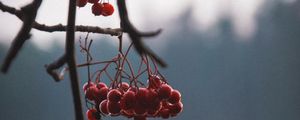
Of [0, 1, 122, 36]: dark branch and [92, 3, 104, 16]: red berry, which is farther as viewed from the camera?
[92, 3, 104, 16]: red berry

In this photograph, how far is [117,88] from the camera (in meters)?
0.80

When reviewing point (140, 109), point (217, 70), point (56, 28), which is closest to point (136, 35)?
point (56, 28)

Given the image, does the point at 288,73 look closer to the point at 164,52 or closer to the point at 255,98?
the point at 255,98

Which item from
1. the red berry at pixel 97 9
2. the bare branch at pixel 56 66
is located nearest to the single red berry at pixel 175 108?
the red berry at pixel 97 9

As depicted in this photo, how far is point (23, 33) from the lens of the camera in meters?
0.35

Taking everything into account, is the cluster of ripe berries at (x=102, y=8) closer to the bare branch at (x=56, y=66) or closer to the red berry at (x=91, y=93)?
the red berry at (x=91, y=93)

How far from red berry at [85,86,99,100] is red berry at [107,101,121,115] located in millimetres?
44

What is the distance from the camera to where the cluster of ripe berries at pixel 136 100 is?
0.71 m

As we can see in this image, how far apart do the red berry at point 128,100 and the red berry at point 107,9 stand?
231mm

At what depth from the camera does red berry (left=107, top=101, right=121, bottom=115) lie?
0.71m

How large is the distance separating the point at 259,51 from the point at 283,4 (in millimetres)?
2539

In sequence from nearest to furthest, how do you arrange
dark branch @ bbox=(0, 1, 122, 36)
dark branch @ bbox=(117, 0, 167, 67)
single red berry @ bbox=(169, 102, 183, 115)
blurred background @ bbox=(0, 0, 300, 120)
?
dark branch @ bbox=(117, 0, 167, 67), dark branch @ bbox=(0, 1, 122, 36), single red berry @ bbox=(169, 102, 183, 115), blurred background @ bbox=(0, 0, 300, 120)

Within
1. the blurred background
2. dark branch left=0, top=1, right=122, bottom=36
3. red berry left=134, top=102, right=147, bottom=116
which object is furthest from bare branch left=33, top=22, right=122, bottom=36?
the blurred background

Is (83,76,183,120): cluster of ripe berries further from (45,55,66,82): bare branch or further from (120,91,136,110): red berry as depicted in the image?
(45,55,66,82): bare branch
